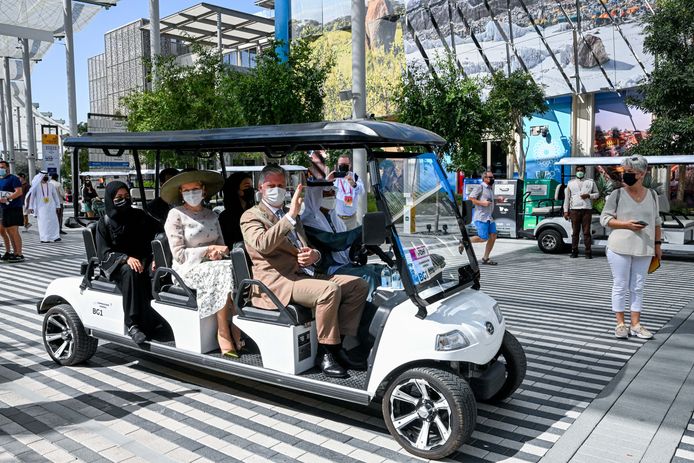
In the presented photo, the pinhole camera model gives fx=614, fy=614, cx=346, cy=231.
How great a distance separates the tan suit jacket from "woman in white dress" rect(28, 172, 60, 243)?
12.9 metres

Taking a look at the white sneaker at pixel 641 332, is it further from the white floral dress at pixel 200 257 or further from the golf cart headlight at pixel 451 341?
the white floral dress at pixel 200 257

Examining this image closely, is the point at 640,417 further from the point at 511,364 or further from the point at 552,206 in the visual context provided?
the point at 552,206

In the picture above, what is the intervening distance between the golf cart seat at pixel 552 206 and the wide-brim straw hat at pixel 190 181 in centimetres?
1017

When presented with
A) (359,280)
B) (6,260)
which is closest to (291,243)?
(359,280)

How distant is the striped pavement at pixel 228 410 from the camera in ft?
12.6

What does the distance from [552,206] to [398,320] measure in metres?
11.5

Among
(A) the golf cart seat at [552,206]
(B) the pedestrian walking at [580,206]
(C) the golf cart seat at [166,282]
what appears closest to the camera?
(C) the golf cart seat at [166,282]

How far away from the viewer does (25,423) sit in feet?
14.1

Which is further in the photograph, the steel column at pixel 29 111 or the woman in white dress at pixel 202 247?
the steel column at pixel 29 111

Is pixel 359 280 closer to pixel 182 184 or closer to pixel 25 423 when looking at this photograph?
pixel 182 184

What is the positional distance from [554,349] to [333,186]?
2.69 metres

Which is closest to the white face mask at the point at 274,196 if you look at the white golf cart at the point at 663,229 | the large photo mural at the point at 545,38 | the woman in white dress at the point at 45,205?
the white golf cart at the point at 663,229

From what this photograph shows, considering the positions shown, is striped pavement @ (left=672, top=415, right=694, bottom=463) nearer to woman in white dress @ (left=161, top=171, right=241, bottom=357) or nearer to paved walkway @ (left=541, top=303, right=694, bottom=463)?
paved walkway @ (left=541, top=303, right=694, bottom=463)

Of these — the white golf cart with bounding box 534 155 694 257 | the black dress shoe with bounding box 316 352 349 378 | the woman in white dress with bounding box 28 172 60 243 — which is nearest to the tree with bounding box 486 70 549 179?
the white golf cart with bounding box 534 155 694 257
